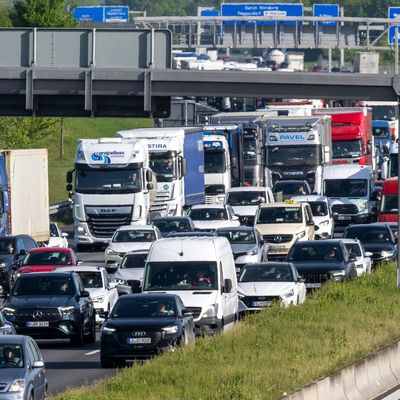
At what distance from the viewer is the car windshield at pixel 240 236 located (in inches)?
1780

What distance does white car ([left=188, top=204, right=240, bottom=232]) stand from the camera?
5331 centimetres

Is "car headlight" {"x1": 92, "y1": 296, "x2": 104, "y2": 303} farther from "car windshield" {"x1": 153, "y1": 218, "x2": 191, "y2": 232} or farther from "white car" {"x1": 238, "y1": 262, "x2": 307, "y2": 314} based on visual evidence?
"car windshield" {"x1": 153, "y1": 218, "x2": 191, "y2": 232}

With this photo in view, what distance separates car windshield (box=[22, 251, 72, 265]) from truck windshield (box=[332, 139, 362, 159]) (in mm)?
34036

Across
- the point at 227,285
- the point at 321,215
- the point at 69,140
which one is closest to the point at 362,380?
the point at 227,285

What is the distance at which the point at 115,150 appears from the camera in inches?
2090

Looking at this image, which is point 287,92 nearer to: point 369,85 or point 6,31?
point 369,85

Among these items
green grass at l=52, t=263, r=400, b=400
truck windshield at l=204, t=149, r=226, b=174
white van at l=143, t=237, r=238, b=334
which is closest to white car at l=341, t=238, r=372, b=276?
green grass at l=52, t=263, r=400, b=400

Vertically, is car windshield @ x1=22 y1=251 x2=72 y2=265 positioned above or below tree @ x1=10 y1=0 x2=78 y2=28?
below

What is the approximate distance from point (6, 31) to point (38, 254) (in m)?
9.26

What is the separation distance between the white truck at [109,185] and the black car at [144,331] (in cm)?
2652

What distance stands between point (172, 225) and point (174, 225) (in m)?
0.09

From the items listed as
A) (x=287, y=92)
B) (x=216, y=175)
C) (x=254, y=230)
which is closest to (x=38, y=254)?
(x=254, y=230)

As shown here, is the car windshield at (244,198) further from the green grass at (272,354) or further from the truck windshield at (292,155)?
the green grass at (272,354)

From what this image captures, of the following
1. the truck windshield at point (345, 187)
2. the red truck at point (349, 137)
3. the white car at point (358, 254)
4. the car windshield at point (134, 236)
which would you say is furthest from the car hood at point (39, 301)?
the red truck at point (349, 137)
